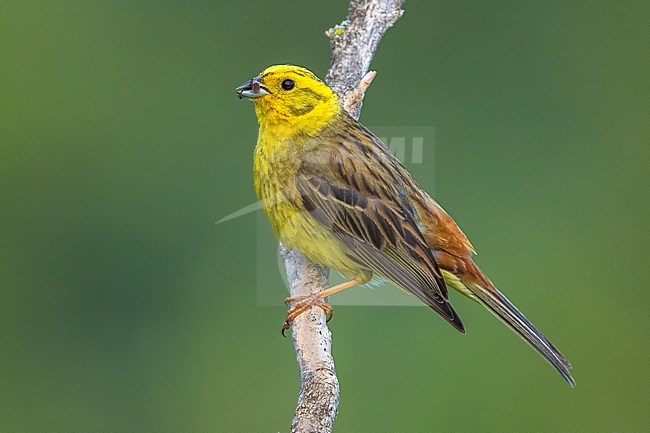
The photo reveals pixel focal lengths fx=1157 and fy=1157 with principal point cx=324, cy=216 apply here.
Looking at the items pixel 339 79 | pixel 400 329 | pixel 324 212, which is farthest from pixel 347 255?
pixel 400 329

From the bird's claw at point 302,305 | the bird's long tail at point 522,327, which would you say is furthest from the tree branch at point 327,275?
the bird's long tail at point 522,327

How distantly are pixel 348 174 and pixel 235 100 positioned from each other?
194 cm

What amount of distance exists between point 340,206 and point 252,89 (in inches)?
19.2

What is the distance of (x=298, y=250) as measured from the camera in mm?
3928

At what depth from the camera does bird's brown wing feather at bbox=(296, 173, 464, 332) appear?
379 centimetres

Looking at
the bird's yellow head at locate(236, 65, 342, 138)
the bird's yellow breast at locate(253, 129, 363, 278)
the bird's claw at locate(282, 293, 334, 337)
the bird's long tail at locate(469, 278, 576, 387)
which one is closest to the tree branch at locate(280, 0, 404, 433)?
the bird's claw at locate(282, 293, 334, 337)

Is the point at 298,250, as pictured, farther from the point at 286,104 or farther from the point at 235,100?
the point at 235,100

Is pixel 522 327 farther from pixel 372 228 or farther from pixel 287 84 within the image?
pixel 287 84

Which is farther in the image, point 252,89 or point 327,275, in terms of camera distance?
point 327,275

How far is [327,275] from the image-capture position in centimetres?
407

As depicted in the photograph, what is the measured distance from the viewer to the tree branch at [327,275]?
3.29 m

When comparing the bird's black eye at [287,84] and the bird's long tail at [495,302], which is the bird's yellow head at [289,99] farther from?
the bird's long tail at [495,302]

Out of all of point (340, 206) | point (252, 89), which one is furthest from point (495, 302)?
point (252, 89)

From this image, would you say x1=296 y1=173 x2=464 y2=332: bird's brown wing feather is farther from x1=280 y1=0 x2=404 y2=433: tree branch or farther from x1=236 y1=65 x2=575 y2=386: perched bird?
x1=280 y1=0 x2=404 y2=433: tree branch
